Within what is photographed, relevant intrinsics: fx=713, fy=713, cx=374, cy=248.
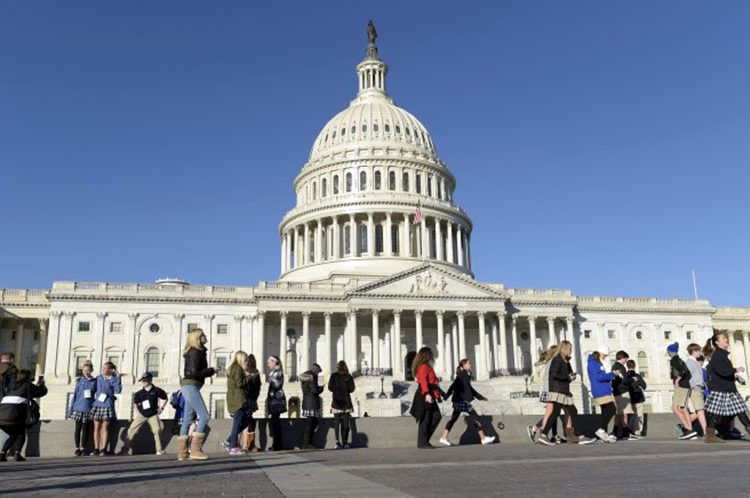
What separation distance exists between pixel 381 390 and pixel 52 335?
101ft

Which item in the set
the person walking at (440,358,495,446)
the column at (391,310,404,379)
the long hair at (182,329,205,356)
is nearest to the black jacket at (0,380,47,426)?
the long hair at (182,329,205,356)

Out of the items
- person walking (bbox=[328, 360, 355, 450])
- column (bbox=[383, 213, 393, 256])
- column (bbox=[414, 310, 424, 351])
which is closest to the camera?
person walking (bbox=[328, 360, 355, 450])

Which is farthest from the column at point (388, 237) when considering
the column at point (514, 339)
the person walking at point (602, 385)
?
the person walking at point (602, 385)

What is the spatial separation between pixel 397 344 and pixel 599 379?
48.1 m

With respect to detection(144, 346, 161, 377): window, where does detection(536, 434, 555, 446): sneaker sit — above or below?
below

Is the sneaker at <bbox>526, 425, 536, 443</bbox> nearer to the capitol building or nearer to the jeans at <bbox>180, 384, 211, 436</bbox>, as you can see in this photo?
the jeans at <bbox>180, 384, 211, 436</bbox>

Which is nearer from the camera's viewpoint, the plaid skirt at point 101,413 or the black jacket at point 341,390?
the plaid skirt at point 101,413

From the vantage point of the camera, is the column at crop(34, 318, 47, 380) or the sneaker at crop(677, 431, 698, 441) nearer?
the sneaker at crop(677, 431, 698, 441)

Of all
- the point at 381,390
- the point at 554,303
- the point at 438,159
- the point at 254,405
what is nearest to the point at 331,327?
the point at 381,390

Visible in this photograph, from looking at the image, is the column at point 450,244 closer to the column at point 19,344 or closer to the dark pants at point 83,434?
the column at point 19,344

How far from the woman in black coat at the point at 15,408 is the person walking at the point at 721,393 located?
15760 millimetres

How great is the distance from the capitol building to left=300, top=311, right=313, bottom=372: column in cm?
18

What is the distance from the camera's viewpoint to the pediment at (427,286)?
6831cm

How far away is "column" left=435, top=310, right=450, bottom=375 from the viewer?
68375 mm
